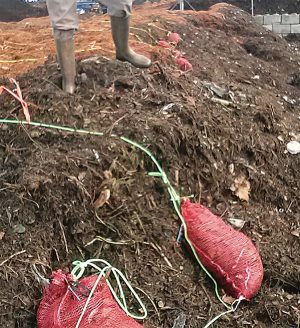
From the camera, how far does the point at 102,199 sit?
366 cm

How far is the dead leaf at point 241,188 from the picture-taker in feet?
14.2

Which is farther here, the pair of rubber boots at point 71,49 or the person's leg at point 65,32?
the pair of rubber boots at point 71,49

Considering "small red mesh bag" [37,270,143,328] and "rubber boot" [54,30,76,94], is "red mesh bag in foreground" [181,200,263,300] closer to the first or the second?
"small red mesh bag" [37,270,143,328]

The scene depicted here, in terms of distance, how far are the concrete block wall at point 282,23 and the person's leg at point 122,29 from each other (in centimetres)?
645

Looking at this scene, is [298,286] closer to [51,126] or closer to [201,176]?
[201,176]

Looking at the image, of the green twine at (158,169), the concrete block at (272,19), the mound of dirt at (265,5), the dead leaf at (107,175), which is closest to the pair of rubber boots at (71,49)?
the green twine at (158,169)

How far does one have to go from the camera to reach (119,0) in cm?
450

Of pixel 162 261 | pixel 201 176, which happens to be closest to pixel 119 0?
pixel 201 176

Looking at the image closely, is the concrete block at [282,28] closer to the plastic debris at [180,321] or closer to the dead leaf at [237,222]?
the dead leaf at [237,222]

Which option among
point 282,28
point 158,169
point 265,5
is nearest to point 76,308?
point 158,169

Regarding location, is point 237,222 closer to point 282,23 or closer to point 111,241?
point 111,241

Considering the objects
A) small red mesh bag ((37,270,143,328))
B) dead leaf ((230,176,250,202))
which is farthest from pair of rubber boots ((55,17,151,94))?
small red mesh bag ((37,270,143,328))

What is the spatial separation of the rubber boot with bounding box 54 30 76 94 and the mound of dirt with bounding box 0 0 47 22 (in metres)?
7.99

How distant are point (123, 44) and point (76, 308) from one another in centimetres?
240
